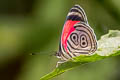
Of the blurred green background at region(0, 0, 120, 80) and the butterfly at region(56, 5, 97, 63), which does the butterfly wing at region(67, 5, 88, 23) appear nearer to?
the butterfly at region(56, 5, 97, 63)

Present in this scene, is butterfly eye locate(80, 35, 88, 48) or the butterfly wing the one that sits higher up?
the butterfly wing

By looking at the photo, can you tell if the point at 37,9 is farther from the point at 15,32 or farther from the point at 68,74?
the point at 68,74

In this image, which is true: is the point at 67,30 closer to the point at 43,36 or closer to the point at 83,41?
the point at 83,41

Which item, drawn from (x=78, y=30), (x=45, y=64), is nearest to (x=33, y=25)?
(x=45, y=64)

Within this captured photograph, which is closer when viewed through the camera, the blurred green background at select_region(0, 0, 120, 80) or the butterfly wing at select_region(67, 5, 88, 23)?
the butterfly wing at select_region(67, 5, 88, 23)

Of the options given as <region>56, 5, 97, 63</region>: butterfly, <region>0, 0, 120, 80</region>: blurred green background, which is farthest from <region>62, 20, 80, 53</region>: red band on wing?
<region>0, 0, 120, 80</region>: blurred green background

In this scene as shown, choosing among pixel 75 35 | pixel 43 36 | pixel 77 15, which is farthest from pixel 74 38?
pixel 43 36

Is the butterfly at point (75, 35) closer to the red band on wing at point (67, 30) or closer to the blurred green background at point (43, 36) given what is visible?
the red band on wing at point (67, 30)
